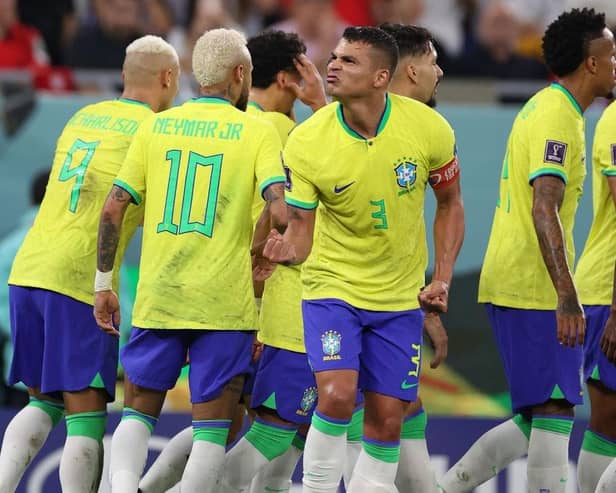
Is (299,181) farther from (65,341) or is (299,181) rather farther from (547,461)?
(547,461)

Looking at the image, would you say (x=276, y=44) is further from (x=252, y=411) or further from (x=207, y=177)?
(x=252, y=411)

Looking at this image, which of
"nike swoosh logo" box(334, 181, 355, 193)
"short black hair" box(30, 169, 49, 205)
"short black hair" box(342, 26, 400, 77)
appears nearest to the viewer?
"nike swoosh logo" box(334, 181, 355, 193)

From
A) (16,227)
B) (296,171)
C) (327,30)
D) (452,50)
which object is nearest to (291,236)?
(296,171)

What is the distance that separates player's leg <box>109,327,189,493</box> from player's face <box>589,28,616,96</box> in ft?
7.48

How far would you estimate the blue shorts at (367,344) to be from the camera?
20.4ft

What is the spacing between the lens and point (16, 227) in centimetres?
1026

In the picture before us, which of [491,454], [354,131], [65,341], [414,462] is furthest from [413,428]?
[65,341]

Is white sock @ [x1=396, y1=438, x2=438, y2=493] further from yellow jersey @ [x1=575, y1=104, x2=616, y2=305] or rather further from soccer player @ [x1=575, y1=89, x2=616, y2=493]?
yellow jersey @ [x1=575, y1=104, x2=616, y2=305]

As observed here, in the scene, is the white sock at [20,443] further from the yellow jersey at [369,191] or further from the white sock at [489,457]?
the white sock at [489,457]

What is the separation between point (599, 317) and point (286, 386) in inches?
60.2

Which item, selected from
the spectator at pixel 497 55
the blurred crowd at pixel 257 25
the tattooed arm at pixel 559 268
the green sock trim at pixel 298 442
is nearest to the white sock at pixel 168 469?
the green sock trim at pixel 298 442

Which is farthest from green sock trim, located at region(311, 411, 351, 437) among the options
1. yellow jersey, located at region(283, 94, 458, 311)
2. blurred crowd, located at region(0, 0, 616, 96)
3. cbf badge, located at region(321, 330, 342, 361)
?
blurred crowd, located at region(0, 0, 616, 96)

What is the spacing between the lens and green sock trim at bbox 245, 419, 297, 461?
22.5 feet

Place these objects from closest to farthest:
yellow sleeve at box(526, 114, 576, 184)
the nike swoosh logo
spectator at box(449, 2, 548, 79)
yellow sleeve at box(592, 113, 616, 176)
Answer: the nike swoosh logo → yellow sleeve at box(526, 114, 576, 184) → yellow sleeve at box(592, 113, 616, 176) → spectator at box(449, 2, 548, 79)
